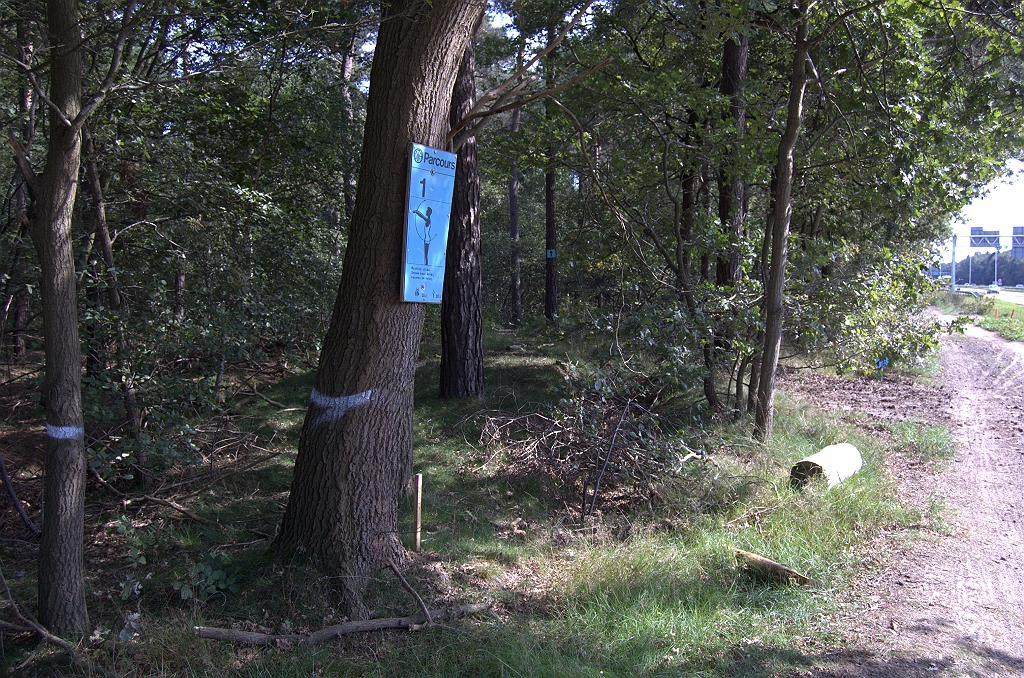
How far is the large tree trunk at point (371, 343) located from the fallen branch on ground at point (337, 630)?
15.4 inches

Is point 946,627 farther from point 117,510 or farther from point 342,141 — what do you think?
point 342,141

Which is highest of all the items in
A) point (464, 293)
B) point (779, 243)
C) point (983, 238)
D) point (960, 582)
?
point (983, 238)

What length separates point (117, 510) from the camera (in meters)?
5.48

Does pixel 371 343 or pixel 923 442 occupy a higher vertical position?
pixel 371 343

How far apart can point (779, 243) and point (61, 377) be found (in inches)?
277

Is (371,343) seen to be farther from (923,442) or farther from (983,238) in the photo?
(983,238)

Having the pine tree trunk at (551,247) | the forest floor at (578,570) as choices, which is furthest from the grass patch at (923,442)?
the pine tree trunk at (551,247)

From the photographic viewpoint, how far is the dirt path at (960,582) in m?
4.06

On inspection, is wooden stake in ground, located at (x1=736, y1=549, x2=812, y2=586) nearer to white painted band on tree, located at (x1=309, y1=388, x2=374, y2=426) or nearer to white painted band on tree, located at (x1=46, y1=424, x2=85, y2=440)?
white painted band on tree, located at (x1=309, y1=388, x2=374, y2=426)

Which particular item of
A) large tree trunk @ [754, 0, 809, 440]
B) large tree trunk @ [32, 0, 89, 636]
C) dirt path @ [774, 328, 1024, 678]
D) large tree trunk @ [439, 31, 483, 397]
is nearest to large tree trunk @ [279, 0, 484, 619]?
large tree trunk @ [32, 0, 89, 636]

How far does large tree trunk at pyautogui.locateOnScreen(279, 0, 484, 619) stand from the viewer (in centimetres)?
435

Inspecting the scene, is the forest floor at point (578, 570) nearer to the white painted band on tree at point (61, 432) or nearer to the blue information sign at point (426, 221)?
the white painted band on tree at point (61, 432)

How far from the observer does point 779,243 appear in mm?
7938

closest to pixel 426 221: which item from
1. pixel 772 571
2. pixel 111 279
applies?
pixel 111 279
